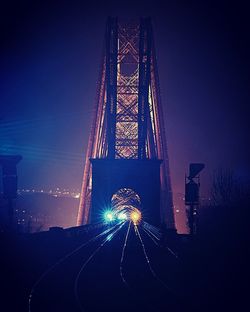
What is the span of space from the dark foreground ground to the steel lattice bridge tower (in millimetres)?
20801

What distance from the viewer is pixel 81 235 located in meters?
33.1

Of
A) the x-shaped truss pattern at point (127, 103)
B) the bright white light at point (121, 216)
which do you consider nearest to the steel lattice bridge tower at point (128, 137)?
the x-shaped truss pattern at point (127, 103)

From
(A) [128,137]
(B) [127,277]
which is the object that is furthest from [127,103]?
(B) [127,277]

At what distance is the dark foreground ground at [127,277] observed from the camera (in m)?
10.5

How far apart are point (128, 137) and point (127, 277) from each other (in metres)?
37.6

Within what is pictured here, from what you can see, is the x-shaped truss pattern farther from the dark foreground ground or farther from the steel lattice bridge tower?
the dark foreground ground

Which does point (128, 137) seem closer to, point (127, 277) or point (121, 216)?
point (127, 277)

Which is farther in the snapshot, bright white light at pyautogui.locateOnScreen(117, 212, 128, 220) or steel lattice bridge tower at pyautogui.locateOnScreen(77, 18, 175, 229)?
bright white light at pyautogui.locateOnScreen(117, 212, 128, 220)

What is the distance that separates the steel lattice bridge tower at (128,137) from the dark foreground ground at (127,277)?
68.2ft

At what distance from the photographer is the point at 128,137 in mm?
51625

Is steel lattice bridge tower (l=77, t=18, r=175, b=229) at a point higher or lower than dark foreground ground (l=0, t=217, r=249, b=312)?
higher

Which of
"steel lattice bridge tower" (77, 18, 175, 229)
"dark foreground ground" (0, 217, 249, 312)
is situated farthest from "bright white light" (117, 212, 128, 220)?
"dark foreground ground" (0, 217, 249, 312)

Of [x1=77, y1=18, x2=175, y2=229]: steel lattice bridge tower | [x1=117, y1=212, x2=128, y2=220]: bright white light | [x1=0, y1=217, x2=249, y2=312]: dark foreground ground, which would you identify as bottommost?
[x1=117, y1=212, x2=128, y2=220]: bright white light

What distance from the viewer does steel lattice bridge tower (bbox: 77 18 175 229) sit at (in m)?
44.7
